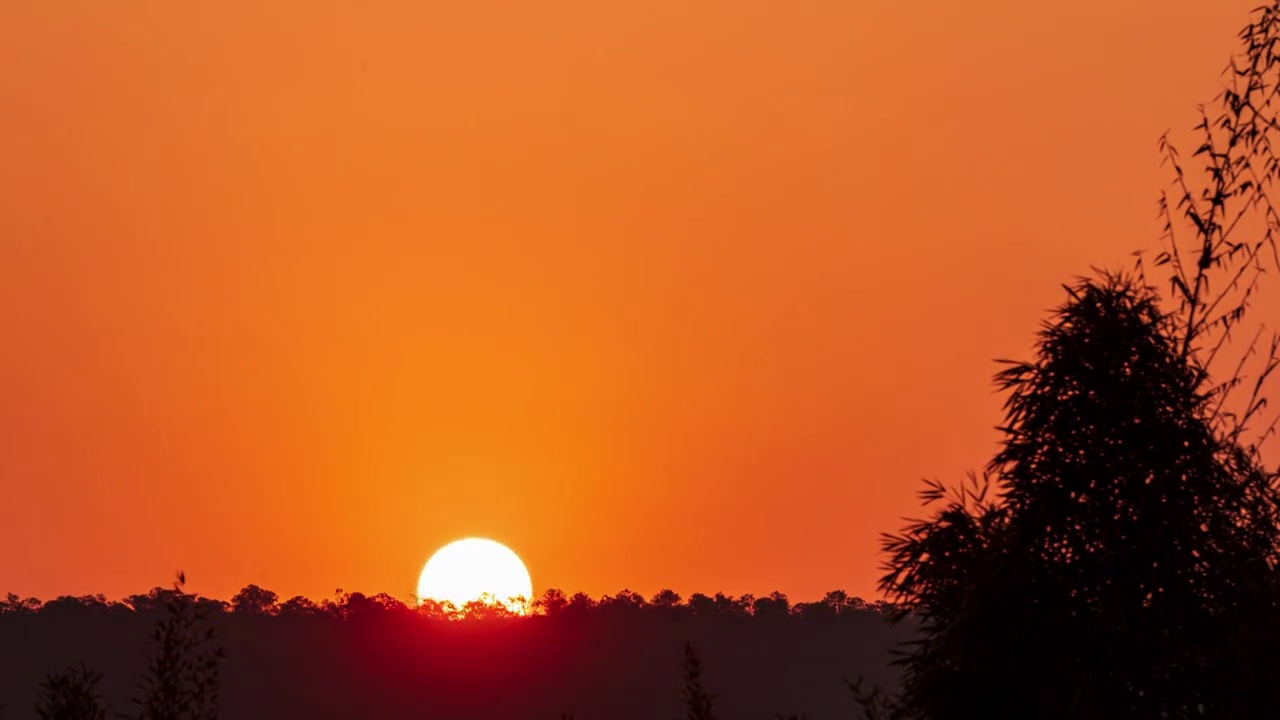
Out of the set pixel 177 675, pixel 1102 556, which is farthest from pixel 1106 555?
pixel 177 675

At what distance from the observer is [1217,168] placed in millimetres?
26781

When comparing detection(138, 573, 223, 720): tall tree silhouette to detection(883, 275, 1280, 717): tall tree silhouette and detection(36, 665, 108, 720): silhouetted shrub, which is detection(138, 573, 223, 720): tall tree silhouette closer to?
detection(36, 665, 108, 720): silhouetted shrub

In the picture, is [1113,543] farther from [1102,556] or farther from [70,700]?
[70,700]

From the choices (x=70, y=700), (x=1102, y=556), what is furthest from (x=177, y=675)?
(x=1102, y=556)

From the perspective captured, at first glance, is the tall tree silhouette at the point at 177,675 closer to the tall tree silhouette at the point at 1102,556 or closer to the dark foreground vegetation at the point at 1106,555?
the dark foreground vegetation at the point at 1106,555

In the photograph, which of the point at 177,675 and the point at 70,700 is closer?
the point at 70,700

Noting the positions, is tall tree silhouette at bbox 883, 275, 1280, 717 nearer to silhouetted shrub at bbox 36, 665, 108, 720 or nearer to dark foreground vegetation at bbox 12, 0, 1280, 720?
dark foreground vegetation at bbox 12, 0, 1280, 720

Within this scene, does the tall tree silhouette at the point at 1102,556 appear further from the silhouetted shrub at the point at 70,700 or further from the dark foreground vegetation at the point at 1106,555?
the silhouetted shrub at the point at 70,700

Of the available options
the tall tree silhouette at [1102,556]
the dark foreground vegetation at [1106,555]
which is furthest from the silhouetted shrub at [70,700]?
the tall tree silhouette at [1102,556]

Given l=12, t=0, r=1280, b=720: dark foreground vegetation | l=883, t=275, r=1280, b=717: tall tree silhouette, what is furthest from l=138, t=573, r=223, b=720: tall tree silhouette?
l=883, t=275, r=1280, b=717: tall tree silhouette

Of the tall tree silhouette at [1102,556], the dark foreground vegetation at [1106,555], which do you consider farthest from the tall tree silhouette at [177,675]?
the tall tree silhouette at [1102,556]

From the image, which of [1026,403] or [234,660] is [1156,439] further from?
[234,660]

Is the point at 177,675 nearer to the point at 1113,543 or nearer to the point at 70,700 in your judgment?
the point at 70,700

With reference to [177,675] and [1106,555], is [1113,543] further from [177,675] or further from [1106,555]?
[177,675]
